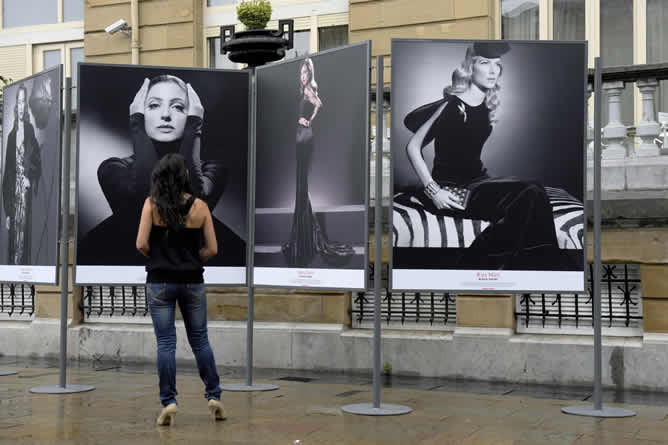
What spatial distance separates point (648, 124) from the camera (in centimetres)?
985

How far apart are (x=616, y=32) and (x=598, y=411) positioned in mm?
6944

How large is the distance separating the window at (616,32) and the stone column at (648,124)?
344 cm

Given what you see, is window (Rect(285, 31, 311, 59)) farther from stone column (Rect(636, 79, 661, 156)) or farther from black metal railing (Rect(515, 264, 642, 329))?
stone column (Rect(636, 79, 661, 156))

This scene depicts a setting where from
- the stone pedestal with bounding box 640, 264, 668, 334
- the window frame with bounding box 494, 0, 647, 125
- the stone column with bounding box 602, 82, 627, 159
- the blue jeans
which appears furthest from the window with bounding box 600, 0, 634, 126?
the blue jeans

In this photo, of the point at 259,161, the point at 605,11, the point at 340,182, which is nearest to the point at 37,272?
the point at 259,161

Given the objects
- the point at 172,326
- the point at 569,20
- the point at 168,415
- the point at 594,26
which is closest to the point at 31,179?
the point at 172,326

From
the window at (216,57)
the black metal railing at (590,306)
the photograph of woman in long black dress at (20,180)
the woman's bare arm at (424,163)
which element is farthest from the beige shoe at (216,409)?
the window at (216,57)

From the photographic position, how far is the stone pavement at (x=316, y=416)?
6.88 meters

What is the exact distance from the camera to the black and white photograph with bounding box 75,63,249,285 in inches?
363

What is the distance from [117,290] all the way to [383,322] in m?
3.83

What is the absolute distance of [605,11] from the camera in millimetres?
13336

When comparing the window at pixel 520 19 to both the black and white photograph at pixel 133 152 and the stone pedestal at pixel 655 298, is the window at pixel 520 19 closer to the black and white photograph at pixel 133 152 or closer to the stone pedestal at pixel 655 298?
the stone pedestal at pixel 655 298

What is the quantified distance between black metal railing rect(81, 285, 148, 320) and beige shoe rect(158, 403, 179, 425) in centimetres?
528

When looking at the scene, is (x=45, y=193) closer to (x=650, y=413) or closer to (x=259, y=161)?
(x=259, y=161)
